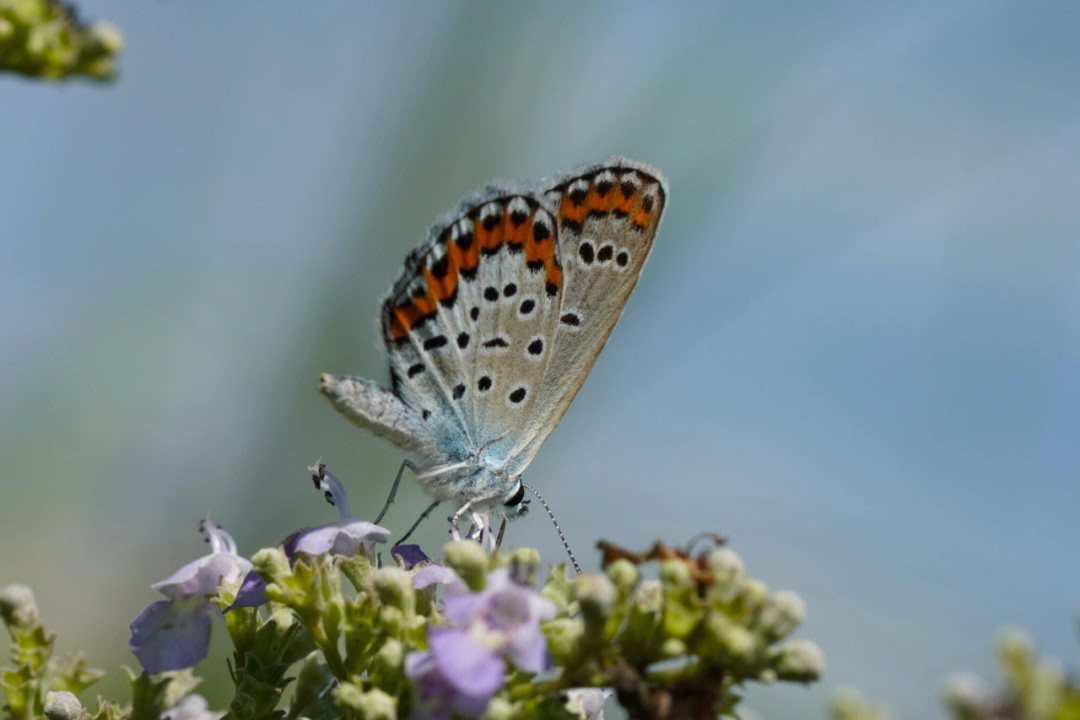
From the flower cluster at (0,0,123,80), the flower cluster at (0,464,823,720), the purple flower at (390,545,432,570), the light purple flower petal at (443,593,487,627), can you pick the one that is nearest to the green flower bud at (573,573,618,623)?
the flower cluster at (0,464,823,720)

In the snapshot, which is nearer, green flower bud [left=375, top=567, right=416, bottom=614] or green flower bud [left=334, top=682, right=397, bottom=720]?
green flower bud [left=334, top=682, right=397, bottom=720]

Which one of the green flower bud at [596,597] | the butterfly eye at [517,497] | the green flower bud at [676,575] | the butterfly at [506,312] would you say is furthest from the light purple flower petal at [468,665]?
the butterfly eye at [517,497]

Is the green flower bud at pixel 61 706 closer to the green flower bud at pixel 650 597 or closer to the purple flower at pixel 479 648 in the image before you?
the purple flower at pixel 479 648

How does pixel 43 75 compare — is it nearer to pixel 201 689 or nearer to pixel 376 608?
pixel 376 608

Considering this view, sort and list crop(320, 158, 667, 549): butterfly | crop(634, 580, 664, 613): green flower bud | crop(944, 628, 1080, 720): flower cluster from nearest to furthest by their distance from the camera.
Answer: crop(944, 628, 1080, 720): flower cluster, crop(634, 580, 664, 613): green flower bud, crop(320, 158, 667, 549): butterfly

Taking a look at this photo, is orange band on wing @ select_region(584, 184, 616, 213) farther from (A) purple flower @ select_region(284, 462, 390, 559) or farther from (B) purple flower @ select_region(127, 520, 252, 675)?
(B) purple flower @ select_region(127, 520, 252, 675)
